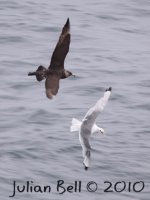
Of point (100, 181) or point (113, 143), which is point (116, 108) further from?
point (100, 181)

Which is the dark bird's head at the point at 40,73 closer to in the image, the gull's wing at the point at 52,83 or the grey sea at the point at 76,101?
the gull's wing at the point at 52,83

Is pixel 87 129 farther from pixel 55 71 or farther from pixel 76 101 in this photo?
pixel 76 101

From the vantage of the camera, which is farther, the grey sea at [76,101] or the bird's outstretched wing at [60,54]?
the grey sea at [76,101]

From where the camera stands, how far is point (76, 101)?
1914cm

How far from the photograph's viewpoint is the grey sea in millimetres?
15812

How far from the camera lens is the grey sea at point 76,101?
15812 mm

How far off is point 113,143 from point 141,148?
50 cm

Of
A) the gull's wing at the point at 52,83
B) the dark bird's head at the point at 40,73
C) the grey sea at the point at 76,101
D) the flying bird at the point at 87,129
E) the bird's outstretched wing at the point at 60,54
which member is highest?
the bird's outstretched wing at the point at 60,54

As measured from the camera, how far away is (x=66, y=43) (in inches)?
555

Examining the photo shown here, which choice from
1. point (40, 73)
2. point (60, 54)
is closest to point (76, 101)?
point (60, 54)

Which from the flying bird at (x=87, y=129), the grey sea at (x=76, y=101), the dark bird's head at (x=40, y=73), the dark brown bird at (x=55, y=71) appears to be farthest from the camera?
the grey sea at (x=76, y=101)

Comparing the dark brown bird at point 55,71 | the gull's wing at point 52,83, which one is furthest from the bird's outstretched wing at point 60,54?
the gull's wing at point 52,83

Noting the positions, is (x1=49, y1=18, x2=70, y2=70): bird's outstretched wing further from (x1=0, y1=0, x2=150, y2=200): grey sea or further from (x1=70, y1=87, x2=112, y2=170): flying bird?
(x1=0, y1=0, x2=150, y2=200): grey sea

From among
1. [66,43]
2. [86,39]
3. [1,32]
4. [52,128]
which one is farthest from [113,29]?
[66,43]
